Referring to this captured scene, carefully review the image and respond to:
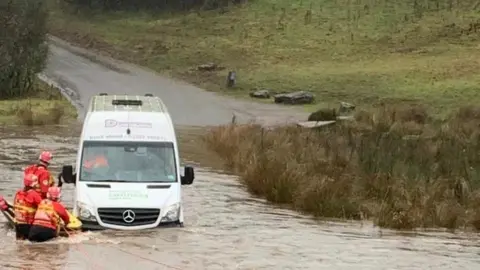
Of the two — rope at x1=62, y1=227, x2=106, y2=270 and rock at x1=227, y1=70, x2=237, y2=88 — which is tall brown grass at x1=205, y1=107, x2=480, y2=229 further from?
rock at x1=227, y1=70, x2=237, y2=88

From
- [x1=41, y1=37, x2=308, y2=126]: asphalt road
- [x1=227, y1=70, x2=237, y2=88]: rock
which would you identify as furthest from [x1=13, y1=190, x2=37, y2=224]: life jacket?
[x1=227, y1=70, x2=237, y2=88]: rock

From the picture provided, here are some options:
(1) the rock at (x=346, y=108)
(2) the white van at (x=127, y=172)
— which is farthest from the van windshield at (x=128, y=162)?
(1) the rock at (x=346, y=108)

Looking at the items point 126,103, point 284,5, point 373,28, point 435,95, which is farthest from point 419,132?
point 284,5

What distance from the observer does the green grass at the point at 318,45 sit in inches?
1799

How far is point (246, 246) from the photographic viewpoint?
15852 mm

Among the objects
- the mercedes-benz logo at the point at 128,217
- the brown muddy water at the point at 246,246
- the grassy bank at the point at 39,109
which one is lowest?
the grassy bank at the point at 39,109

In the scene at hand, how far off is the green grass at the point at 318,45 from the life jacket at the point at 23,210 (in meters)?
26.3

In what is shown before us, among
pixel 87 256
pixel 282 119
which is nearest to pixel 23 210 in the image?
pixel 87 256

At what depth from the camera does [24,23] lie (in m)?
45.7

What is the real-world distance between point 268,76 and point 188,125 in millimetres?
12274

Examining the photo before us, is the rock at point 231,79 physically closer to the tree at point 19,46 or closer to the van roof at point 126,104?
the tree at point 19,46

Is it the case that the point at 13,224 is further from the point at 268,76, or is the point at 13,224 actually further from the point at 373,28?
the point at 373,28

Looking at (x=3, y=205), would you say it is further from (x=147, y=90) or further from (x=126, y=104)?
(x=147, y=90)

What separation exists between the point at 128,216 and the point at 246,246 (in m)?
1.92
